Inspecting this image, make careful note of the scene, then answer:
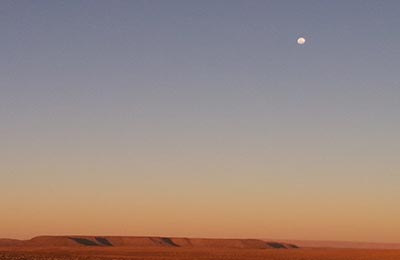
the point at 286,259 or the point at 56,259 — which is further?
the point at 286,259

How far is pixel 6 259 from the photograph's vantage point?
71.1 meters

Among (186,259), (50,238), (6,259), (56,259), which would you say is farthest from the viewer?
(50,238)

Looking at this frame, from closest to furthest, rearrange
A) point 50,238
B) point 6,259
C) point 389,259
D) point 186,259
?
point 6,259 < point 186,259 < point 389,259 < point 50,238

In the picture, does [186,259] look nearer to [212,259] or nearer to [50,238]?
[212,259]

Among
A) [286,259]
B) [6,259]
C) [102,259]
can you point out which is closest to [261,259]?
[286,259]

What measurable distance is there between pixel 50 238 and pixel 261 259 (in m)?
115

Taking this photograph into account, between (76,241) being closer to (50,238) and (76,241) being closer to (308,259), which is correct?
(50,238)

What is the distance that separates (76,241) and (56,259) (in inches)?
4585

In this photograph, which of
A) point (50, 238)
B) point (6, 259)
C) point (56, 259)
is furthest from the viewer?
point (50, 238)

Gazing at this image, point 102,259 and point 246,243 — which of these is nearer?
point 102,259

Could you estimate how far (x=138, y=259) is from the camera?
3356 inches

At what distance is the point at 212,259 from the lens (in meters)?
85.6

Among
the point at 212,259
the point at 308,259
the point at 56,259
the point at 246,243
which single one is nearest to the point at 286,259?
the point at 308,259

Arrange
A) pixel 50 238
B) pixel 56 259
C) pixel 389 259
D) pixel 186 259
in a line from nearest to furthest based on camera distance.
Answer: pixel 56 259 → pixel 186 259 → pixel 389 259 → pixel 50 238
